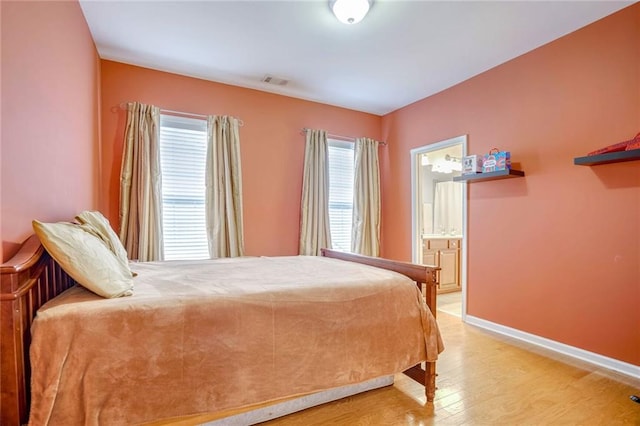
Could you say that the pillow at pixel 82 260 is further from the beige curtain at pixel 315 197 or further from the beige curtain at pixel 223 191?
the beige curtain at pixel 315 197

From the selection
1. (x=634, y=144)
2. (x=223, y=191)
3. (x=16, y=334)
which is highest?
(x=634, y=144)

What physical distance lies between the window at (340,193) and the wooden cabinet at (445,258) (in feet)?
3.71

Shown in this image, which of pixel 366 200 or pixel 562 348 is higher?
pixel 366 200

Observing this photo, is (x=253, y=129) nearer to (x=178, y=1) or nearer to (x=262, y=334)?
(x=178, y=1)

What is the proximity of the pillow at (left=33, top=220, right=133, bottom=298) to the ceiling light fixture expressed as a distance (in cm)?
216

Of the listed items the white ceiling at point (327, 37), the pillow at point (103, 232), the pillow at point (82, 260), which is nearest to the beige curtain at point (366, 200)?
the white ceiling at point (327, 37)

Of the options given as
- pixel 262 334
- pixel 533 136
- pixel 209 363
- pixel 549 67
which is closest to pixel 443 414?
pixel 262 334

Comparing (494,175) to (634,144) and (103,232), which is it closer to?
(634,144)

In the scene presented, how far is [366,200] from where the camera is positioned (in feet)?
14.5

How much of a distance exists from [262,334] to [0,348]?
0.95 metres

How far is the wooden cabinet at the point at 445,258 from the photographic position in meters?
4.57

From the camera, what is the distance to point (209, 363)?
1434mm

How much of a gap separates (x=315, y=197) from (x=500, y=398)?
2.72 metres

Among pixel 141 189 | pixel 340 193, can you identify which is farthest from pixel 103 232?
pixel 340 193
